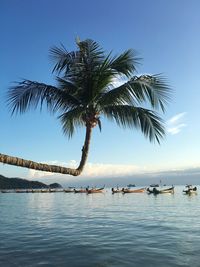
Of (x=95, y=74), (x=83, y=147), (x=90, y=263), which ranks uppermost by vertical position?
(x=95, y=74)

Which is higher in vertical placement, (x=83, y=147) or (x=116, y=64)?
(x=116, y=64)

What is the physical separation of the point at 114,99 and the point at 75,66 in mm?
1528

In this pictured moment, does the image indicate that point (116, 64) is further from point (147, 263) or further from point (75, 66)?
point (147, 263)

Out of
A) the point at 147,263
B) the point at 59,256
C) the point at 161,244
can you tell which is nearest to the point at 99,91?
the point at 147,263

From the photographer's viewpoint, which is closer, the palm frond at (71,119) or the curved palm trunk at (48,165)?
the curved palm trunk at (48,165)

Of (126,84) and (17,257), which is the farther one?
(17,257)

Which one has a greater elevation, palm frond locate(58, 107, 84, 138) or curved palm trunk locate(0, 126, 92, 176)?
palm frond locate(58, 107, 84, 138)

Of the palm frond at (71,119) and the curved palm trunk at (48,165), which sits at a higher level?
the palm frond at (71,119)

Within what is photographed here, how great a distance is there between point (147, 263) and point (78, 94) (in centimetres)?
886

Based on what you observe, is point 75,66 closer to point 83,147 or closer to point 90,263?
point 83,147

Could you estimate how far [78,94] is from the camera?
33.3ft

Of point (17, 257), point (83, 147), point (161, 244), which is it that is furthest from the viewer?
point (161, 244)

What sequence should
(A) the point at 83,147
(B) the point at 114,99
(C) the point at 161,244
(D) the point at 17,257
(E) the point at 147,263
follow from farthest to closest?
(C) the point at 161,244 → (D) the point at 17,257 → (E) the point at 147,263 → (B) the point at 114,99 → (A) the point at 83,147

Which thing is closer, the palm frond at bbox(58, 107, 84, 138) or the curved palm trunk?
the curved palm trunk
